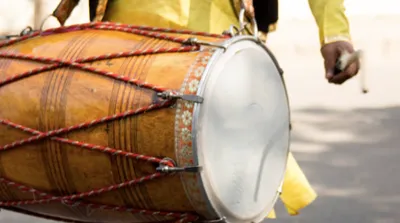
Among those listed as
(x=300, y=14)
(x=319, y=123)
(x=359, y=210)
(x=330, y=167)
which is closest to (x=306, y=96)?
(x=319, y=123)

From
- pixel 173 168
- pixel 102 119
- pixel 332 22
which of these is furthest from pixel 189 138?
pixel 332 22

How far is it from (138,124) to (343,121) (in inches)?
191

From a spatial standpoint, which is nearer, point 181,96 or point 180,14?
point 181,96

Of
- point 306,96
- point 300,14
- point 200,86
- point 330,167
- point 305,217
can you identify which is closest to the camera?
point 200,86

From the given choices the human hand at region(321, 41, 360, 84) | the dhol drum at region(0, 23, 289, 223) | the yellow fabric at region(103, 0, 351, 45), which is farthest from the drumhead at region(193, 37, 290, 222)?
the yellow fabric at region(103, 0, 351, 45)

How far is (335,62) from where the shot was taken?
2742 millimetres

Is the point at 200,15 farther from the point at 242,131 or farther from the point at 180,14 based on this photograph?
the point at 242,131

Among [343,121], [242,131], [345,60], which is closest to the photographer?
[242,131]

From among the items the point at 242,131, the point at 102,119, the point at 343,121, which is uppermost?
the point at 102,119

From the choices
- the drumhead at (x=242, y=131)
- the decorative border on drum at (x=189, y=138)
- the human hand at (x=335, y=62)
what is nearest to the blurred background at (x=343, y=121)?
the human hand at (x=335, y=62)

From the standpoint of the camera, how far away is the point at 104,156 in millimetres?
2438

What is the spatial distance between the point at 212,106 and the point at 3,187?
0.61m

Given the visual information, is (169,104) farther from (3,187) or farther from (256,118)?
(3,187)

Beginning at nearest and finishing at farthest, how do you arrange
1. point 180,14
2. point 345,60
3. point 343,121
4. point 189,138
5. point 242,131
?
point 189,138 < point 242,131 < point 345,60 < point 180,14 < point 343,121
